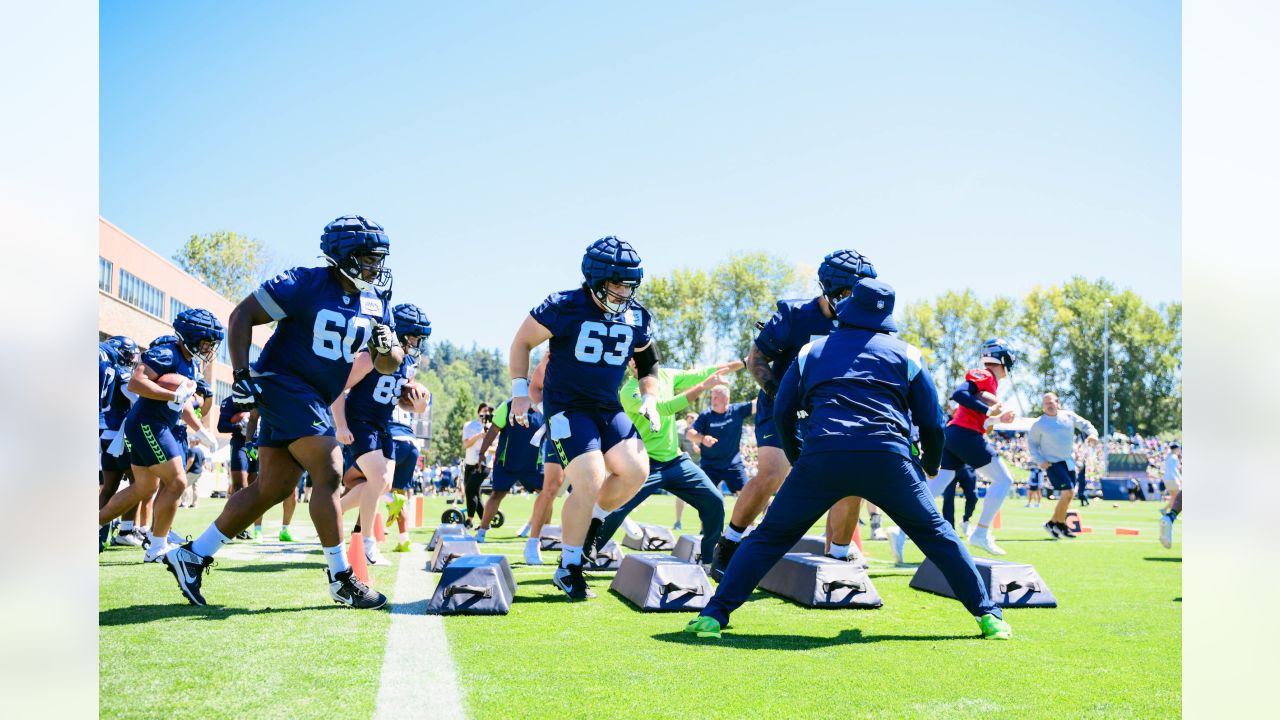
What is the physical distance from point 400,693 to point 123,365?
27.4 feet

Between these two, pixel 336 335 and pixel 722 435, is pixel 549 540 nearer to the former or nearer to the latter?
pixel 722 435

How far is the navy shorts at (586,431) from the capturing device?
6496 mm

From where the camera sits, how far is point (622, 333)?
22.3 feet

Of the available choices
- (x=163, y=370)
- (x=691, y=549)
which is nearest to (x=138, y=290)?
(x=163, y=370)

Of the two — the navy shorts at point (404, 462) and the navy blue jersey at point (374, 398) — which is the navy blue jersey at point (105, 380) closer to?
the navy shorts at point (404, 462)

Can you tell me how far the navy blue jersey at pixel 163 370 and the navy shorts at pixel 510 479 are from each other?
495 cm

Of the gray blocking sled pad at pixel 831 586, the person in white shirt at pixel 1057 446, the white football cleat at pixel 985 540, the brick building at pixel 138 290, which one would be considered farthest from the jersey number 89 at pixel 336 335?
the brick building at pixel 138 290

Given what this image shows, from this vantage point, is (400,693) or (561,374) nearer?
(400,693)

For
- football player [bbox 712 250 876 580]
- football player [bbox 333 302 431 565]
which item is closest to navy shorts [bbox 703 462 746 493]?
football player [bbox 333 302 431 565]

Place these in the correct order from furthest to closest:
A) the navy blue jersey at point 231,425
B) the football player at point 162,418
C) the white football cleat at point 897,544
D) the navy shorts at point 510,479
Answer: the navy shorts at point 510,479 < the navy blue jersey at point 231,425 < the white football cleat at point 897,544 < the football player at point 162,418

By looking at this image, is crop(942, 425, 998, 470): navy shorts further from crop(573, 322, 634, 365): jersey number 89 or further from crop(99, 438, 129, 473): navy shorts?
crop(99, 438, 129, 473): navy shorts
